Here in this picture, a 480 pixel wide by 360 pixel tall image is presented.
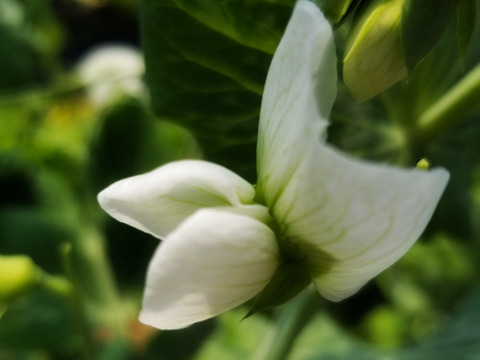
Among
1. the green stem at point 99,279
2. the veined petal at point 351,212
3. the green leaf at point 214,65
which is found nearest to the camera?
the veined petal at point 351,212

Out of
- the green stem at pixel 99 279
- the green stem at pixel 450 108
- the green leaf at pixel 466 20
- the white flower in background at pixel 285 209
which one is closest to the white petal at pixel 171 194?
the white flower in background at pixel 285 209

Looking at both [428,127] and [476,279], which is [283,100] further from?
[476,279]

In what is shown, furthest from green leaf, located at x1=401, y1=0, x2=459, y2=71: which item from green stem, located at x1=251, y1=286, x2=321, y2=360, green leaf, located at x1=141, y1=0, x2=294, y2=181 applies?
green stem, located at x1=251, y1=286, x2=321, y2=360

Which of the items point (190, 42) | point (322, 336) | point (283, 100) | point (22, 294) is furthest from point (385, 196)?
point (322, 336)

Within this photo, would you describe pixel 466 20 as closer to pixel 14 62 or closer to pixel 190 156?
pixel 190 156

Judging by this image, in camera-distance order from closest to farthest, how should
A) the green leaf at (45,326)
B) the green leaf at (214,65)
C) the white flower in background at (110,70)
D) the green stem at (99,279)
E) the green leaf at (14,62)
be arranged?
the green leaf at (214,65), the green leaf at (45,326), the green stem at (99,279), the green leaf at (14,62), the white flower in background at (110,70)

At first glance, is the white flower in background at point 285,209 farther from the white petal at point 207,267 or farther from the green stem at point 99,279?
the green stem at point 99,279

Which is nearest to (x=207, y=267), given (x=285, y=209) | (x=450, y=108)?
(x=285, y=209)
